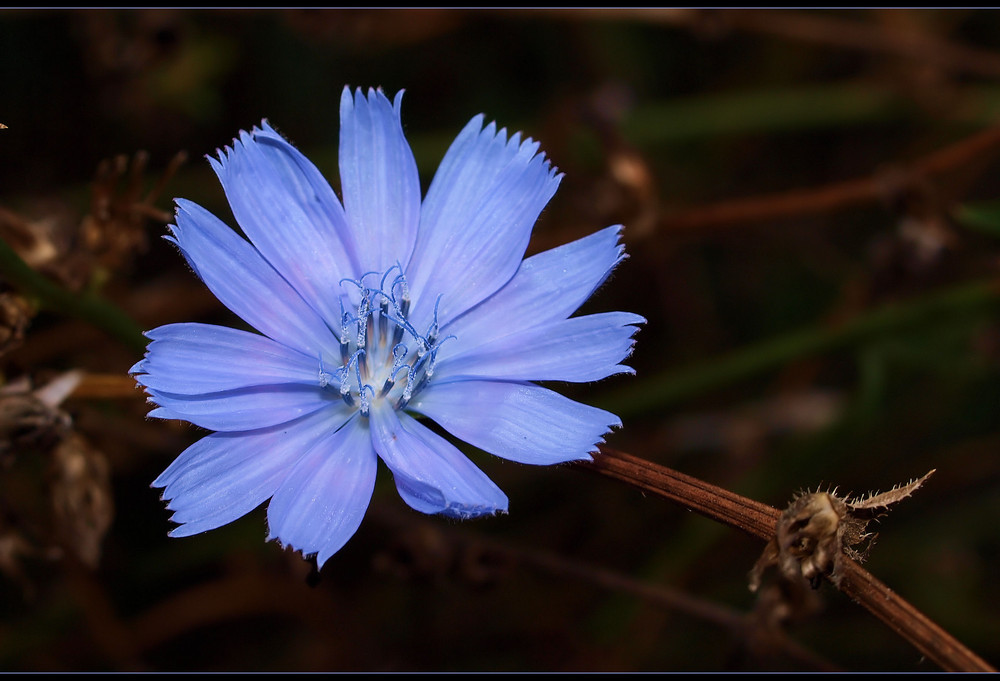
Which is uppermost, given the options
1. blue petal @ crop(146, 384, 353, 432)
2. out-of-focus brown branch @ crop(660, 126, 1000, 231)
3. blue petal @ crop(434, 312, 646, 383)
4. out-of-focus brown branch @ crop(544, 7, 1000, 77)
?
out-of-focus brown branch @ crop(544, 7, 1000, 77)

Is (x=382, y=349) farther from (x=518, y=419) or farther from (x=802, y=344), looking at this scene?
(x=802, y=344)

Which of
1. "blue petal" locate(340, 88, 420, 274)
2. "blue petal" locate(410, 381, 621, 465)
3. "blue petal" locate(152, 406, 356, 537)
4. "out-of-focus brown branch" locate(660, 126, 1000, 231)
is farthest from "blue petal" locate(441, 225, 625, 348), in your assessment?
"out-of-focus brown branch" locate(660, 126, 1000, 231)

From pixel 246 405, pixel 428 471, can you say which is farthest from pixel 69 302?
pixel 428 471

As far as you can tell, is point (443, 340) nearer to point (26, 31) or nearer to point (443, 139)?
point (443, 139)

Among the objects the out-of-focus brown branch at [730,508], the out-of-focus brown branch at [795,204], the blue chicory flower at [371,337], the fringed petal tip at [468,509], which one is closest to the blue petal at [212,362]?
→ the blue chicory flower at [371,337]

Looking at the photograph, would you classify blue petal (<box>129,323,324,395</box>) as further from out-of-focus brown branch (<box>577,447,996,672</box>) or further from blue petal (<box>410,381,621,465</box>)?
out-of-focus brown branch (<box>577,447,996,672</box>)

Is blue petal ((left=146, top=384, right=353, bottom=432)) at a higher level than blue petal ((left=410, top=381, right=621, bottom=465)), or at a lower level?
lower

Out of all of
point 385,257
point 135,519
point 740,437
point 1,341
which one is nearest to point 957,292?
point 740,437
